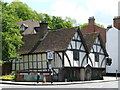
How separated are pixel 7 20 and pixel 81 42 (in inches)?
496

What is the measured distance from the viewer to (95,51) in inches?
2028

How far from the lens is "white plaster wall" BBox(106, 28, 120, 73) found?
68.4 meters

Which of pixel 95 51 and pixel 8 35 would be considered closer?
pixel 8 35

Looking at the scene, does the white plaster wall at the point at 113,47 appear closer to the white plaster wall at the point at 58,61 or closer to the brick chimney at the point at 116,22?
the brick chimney at the point at 116,22

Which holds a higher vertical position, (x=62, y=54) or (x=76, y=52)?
(x=76, y=52)

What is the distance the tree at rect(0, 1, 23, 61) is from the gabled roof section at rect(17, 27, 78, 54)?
4428 mm

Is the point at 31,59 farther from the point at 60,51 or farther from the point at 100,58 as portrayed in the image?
the point at 100,58

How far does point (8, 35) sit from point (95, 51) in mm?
16981

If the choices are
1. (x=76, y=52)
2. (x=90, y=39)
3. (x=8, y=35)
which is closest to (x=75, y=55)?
(x=76, y=52)

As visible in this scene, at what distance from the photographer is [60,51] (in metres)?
43.2

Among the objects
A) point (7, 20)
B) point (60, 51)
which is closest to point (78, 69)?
point (60, 51)

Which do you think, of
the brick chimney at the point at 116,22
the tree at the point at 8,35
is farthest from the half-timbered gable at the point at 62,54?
the brick chimney at the point at 116,22

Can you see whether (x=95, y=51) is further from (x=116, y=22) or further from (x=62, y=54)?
(x=116, y=22)

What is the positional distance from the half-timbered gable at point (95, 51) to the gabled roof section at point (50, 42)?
568 cm
